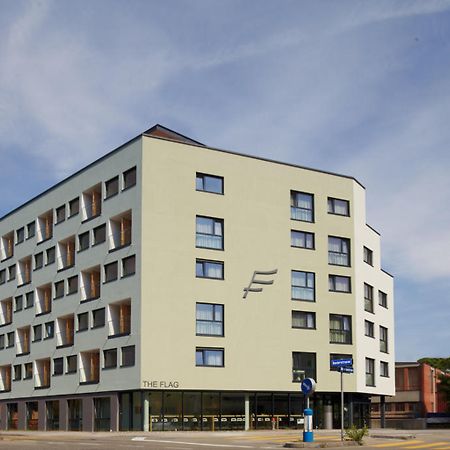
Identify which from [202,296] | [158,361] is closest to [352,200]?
[202,296]

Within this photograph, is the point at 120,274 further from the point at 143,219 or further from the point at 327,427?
the point at 327,427

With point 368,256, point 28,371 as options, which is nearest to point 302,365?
point 368,256

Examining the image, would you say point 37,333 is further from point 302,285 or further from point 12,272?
point 302,285

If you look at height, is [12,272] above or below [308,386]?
above

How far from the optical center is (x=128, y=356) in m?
53.7

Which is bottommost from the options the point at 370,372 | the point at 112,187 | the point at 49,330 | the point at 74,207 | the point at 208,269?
the point at 370,372

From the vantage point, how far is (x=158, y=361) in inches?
2064

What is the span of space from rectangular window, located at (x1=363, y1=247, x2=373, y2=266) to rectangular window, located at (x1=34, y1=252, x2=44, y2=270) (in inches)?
990

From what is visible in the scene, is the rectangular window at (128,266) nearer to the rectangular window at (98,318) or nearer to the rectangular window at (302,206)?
the rectangular window at (98,318)

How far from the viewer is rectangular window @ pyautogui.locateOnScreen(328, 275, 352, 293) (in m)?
61.4

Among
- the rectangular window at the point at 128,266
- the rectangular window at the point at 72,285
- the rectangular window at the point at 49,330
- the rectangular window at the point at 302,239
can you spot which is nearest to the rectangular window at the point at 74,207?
the rectangular window at the point at 72,285

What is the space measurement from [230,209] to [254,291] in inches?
223

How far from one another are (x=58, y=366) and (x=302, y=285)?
18.9 metres

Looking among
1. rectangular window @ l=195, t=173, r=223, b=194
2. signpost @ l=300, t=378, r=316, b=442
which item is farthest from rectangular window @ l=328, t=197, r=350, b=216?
signpost @ l=300, t=378, r=316, b=442
